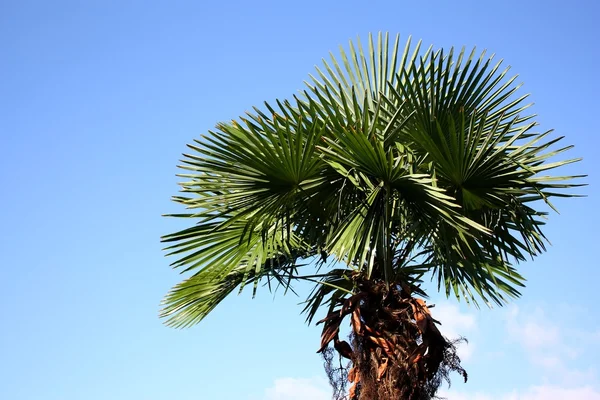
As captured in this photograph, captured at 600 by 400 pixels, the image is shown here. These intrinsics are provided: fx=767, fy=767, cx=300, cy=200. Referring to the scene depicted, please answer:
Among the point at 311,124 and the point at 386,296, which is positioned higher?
the point at 311,124

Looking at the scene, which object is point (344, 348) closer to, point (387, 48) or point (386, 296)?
point (386, 296)

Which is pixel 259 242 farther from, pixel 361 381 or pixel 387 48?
pixel 387 48

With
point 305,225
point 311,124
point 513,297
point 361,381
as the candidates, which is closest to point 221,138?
point 311,124

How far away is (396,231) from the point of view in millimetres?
6914

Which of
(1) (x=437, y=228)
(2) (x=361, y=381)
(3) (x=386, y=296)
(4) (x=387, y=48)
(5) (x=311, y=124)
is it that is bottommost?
(2) (x=361, y=381)

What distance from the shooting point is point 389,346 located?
244 inches

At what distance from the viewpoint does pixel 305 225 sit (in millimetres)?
6805

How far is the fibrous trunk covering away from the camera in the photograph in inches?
242

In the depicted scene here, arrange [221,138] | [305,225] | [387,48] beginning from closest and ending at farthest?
[221,138]
[305,225]
[387,48]

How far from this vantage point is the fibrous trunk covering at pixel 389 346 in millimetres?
6137

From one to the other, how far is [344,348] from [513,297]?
1.72 metres

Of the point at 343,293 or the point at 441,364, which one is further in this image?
the point at 343,293

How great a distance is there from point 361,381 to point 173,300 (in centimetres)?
203

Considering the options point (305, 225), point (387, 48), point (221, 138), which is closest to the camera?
point (221, 138)
